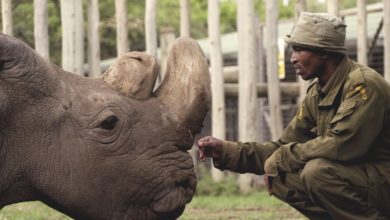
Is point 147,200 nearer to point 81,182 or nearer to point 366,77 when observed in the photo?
point 81,182

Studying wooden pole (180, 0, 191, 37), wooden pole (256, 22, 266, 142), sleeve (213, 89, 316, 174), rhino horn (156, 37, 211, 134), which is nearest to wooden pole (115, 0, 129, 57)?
wooden pole (180, 0, 191, 37)

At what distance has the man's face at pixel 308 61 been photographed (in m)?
5.64

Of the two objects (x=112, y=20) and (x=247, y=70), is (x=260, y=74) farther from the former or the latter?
(x=112, y=20)

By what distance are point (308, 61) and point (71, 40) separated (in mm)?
6323

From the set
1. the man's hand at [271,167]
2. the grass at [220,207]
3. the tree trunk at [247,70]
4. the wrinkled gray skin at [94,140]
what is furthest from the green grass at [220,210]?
the wrinkled gray skin at [94,140]

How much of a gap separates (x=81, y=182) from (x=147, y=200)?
0.33 metres

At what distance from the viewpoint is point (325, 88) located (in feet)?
Answer: 18.5

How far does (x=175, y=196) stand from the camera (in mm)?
4887

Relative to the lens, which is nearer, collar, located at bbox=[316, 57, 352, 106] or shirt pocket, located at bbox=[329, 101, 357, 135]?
shirt pocket, located at bbox=[329, 101, 357, 135]

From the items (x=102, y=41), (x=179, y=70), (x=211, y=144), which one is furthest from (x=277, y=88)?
(x=102, y=41)

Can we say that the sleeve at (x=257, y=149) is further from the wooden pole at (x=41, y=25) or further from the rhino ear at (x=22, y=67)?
the wooden pole at (x=41, y=25)

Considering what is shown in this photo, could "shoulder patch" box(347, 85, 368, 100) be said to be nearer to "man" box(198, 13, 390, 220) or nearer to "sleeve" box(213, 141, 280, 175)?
"man" box(198, 13, 390, 220)

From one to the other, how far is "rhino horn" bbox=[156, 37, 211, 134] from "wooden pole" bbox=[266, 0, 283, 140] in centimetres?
719

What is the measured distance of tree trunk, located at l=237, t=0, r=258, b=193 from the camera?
39.5 feet
